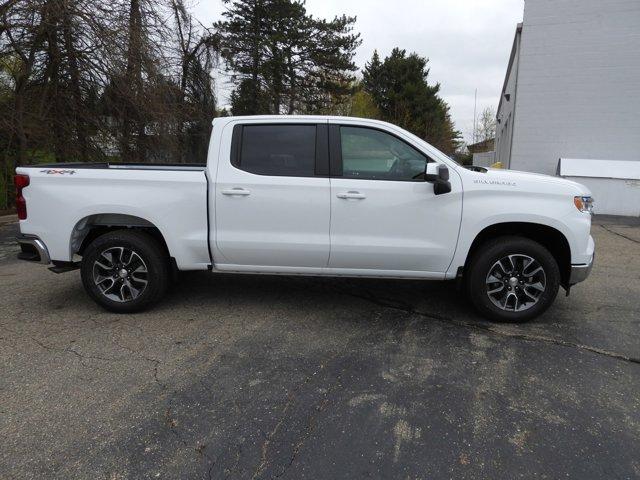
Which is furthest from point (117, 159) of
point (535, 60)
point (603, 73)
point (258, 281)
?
point (603, 73)

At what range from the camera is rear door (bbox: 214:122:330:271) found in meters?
4.37

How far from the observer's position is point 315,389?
129 inches

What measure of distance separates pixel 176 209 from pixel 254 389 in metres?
2.00

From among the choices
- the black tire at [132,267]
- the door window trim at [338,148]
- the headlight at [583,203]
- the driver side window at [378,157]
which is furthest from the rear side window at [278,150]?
the headlight at [583,203]

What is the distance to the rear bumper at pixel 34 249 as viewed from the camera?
15.0 feet

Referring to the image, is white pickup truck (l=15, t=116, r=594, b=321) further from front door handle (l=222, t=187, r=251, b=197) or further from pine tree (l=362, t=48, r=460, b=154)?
pine tree (l=362, t=48, r=460, b=154)

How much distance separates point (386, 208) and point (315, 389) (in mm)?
1814

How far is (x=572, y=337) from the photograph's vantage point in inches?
165

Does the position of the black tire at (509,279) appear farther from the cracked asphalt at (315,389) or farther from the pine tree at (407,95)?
the pine tree at (407,95)

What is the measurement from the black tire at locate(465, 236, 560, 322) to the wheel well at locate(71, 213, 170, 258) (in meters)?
3.05

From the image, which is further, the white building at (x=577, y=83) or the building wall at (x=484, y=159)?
the building wall at (x=484, y=159)

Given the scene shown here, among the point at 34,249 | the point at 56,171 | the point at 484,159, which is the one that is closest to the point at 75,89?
the point at 56,171

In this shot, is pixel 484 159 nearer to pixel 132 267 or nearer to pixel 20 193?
pixel 132 267

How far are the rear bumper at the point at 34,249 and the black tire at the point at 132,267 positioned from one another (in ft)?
1.18
